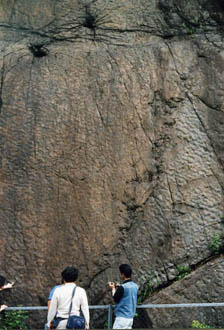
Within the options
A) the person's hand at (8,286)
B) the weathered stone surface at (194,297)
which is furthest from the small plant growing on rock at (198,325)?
the person's hand at (8,286)

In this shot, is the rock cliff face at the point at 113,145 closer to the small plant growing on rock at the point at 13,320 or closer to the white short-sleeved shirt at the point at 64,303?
the small plant growing on rock at the point at 13,320

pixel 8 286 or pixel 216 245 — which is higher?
pixel 216 245

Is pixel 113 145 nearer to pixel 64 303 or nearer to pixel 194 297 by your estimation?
pixel 194 297

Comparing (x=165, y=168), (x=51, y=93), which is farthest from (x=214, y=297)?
(x=51, y=93)

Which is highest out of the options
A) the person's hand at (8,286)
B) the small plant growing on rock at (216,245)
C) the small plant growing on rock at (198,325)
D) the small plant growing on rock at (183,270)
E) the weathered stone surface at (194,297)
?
the small plant growing on rock at (216,245)

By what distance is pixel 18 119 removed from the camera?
8.85 m

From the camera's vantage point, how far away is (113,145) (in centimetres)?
877

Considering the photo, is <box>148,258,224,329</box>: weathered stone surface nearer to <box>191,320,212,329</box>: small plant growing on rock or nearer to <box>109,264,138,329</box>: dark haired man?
<box>191,320,212,329</box>: small plant growing on rock

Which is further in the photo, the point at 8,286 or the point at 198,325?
the point at 8,286

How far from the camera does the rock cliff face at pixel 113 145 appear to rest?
8273 millimetres

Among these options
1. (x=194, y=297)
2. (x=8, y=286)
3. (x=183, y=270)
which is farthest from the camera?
(x=183, y=270)

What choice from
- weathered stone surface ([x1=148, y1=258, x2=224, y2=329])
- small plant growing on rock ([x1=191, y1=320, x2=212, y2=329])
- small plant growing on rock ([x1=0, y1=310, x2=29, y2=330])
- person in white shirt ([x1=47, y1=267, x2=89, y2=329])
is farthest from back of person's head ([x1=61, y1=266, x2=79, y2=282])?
small plant growing on rock ([x1=191, y1=320, x2=212, y2=329])

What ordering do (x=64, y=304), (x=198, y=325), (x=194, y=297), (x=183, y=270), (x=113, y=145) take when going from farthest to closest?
(x=113, y=145) < (x=183, y=270) < (x=194, y=297) < (x=198, y=325) < (x=64, y=304)

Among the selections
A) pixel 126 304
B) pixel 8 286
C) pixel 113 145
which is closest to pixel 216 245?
pixel 113 145
